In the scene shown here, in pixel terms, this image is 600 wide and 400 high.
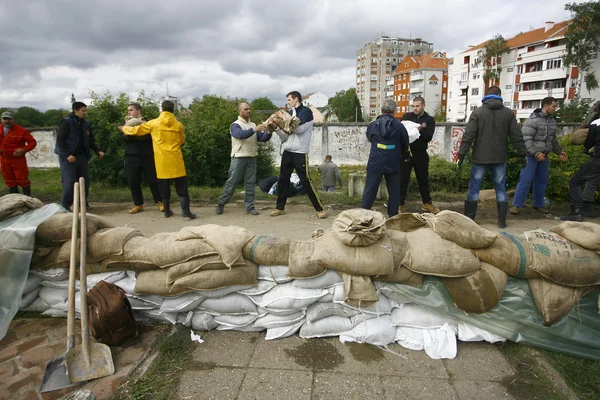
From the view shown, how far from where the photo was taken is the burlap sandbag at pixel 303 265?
2.65m

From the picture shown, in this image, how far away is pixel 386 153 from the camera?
4887 millimetres

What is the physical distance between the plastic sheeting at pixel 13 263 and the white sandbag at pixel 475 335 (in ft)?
10.6

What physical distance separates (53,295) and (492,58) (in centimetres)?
6867

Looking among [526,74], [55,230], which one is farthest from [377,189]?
[526,74]

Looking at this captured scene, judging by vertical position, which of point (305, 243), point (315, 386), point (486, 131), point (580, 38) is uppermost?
point (580, 38)

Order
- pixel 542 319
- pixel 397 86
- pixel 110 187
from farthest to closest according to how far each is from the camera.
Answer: pixel 397 86, pixel 110 187, pixel 542 319

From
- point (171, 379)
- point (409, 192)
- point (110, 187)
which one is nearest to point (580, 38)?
point (409, 192)

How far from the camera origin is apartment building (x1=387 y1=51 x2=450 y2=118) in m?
82.8

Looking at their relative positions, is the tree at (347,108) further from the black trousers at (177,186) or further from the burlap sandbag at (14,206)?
the burlap sandbag at (14,206)

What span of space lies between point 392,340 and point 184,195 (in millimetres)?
3995

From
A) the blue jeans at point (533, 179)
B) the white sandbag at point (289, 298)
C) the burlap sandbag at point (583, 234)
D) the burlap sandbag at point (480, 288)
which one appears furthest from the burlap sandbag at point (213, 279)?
the blue jeans at point (533, 179)

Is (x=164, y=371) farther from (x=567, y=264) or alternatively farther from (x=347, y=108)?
(x=347, y=108)

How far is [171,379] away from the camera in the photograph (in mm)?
2354

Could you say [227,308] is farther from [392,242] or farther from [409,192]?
[409,192]
